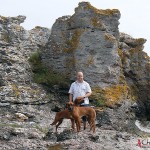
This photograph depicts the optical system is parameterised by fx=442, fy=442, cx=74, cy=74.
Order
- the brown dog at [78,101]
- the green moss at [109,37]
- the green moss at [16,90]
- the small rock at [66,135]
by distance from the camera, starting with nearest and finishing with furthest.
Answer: the small rock at [66,135], the brown dog at [78,101], the green moss at [16,90], the green moss at [109,37]

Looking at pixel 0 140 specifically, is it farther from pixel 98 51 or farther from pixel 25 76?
pixel 98 51

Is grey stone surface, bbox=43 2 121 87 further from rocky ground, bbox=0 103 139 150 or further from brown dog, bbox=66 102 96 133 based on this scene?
brown dog, bbox=66 102 96 133

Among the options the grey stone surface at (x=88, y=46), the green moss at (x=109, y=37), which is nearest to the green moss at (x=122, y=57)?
the grey stone surface at (x=88, y=46)

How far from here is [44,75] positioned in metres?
24.2

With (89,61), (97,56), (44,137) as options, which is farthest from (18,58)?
(44,137)

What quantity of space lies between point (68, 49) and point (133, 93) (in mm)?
4695

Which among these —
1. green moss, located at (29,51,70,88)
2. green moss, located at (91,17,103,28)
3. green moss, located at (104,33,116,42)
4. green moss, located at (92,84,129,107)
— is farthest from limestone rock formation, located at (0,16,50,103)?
green moss, located at (104,33,116,42)

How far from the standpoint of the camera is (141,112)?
2555 centimetres

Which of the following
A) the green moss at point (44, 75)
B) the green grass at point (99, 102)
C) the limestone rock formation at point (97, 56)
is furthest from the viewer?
the green moss at point (44, 75)

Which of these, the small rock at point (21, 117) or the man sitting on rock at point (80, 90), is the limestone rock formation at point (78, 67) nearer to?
the small rock at point (21, 117)

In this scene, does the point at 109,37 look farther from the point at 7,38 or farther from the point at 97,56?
the point at 7,38

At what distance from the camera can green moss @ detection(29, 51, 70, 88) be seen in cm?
2370

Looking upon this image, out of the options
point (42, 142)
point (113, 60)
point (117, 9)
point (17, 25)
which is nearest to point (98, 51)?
point (113, 60)

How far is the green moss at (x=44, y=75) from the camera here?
77.8 ft
